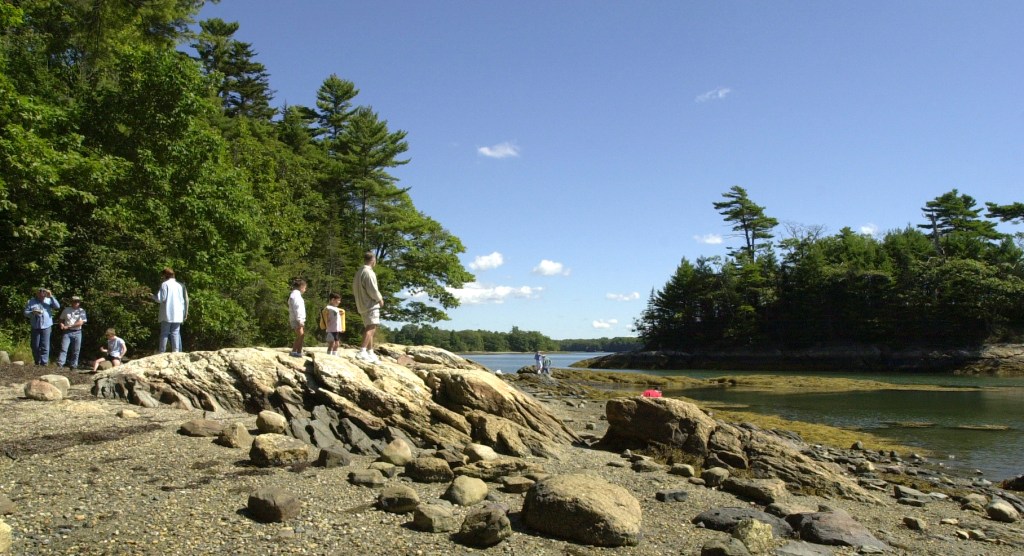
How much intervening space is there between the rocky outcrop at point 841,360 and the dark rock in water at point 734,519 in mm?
60621

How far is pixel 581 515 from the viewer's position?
6617 millimetres

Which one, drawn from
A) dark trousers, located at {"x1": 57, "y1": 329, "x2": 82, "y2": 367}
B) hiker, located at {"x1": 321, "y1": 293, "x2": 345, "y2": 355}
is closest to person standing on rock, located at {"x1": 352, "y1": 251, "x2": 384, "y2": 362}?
hiker, located at {"x1": 321, "y1": 293, "x2": 345, "y2": 355}

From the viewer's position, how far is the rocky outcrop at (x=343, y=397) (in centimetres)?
1076

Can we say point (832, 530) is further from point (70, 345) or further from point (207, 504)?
point (70, 345)

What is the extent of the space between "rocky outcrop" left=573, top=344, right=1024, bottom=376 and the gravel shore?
59.7 m

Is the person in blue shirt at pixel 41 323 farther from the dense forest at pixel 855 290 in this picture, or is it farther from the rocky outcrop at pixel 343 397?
the dense forest at pixel 855 290

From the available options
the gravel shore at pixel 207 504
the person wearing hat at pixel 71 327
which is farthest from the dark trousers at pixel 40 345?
the gravel shore at pixel 207 504

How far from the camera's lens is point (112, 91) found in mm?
19500

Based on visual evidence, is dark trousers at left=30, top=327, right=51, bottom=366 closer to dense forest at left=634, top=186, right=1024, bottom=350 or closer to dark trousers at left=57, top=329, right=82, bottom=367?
dark trousers at left=57, top=329, right=82, bottom=367

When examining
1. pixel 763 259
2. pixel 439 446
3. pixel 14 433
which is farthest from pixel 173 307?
pixel 763 259

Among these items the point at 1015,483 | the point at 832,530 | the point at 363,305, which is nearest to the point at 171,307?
the point at 363,305

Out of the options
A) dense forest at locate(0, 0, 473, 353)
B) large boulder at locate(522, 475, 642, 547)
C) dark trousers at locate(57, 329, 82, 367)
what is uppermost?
dense forest at locate(0, 0, 473, 353)

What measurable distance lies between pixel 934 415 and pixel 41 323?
28.8 metres

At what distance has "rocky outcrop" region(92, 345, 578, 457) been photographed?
424 inches
